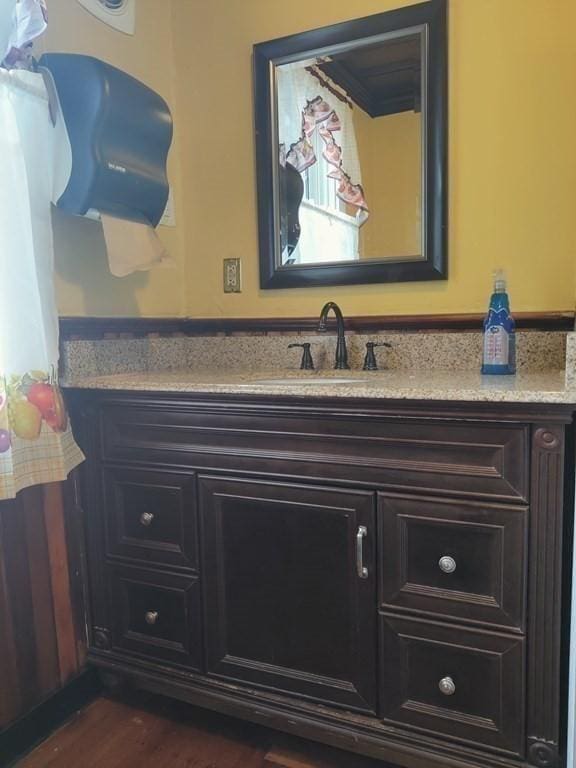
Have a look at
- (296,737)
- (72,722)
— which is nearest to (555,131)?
(296,737)

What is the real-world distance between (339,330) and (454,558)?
77cm

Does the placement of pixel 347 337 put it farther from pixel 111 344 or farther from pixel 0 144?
pixel 0 144

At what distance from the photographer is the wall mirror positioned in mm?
1611

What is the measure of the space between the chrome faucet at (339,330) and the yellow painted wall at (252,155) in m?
0.11

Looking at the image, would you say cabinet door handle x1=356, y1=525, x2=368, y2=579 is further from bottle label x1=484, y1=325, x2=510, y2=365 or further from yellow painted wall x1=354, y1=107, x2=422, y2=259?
yellow painted wall x1=354, y1=107, x2=422, y2=259

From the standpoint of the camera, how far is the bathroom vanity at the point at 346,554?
1095 millimetres

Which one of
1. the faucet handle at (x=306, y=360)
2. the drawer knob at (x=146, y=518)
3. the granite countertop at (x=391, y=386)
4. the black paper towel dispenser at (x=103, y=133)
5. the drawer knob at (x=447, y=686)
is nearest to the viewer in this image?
the granite countertop at (x=391, y=386)

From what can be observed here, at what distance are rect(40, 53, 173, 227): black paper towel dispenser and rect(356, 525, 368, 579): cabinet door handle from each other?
102cm

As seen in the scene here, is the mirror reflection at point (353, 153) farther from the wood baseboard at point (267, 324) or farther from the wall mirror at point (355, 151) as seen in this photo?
the wood baseboard at point (267, 324)

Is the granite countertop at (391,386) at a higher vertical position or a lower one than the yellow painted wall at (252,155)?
lower

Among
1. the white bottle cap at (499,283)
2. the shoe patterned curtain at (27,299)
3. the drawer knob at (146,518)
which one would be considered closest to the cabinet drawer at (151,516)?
the drawer knob at (146,518)

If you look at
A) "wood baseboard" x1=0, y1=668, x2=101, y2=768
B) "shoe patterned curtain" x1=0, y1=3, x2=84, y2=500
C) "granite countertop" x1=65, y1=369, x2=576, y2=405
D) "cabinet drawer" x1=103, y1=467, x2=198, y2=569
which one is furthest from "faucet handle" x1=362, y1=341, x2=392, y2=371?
"wood baseboard" x1=0, y1=668, x2=101, y2=768

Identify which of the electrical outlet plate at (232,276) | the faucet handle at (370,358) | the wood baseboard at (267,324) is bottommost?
the faucet handle at (370,358)

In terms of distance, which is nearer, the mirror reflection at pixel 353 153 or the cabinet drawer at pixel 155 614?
the cabinet drawer at pixel 155 614
